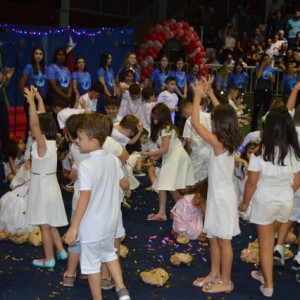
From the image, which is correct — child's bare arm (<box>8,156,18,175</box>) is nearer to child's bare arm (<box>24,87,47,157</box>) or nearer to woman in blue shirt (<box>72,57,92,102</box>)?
woman in blue shirt (<box>72,57,92,102</box>)

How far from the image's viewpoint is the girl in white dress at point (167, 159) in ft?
20.4

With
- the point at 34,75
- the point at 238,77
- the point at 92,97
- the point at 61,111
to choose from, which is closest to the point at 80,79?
the point at 34,75

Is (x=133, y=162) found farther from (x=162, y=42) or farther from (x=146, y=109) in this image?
(x=162, y=42)

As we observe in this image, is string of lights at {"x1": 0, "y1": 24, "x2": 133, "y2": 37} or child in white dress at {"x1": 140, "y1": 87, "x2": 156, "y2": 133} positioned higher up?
string of lights at {"x1": 0, "y1": 24, "x2": 133, "y2": 37}

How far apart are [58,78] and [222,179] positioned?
5307 mm

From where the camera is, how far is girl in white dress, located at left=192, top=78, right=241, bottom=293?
4.41 m

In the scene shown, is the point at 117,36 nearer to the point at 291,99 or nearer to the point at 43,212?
the point at 291,99

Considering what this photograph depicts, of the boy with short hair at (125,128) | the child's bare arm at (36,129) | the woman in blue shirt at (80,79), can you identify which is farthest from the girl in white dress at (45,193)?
the woman in blue shirt at (80,79)

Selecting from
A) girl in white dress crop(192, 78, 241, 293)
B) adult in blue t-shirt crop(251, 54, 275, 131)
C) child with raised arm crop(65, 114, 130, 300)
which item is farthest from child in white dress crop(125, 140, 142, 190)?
adult in blue t-shirt crop(251, 54, 275, 131)

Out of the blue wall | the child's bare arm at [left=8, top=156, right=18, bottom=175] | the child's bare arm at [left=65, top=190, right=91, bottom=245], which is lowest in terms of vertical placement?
the child's bare arm at [left=8, top=156, right=18, bottom=175]

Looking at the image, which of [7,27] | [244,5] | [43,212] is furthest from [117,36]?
[43,212]

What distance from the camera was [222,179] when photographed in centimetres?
447

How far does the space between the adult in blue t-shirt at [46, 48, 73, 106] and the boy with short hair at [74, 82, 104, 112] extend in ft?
1.95

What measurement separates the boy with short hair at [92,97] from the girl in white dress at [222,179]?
3.71 metres
